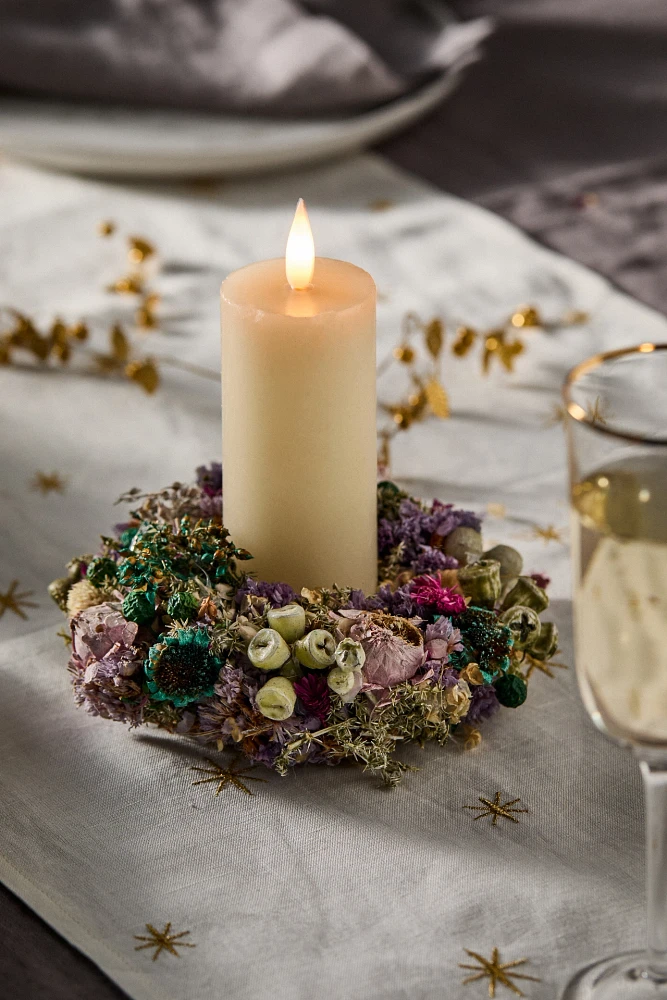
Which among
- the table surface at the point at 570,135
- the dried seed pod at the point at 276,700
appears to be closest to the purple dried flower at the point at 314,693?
the dried seed pod at the point at 276,700

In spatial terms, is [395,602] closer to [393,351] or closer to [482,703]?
[482,703]

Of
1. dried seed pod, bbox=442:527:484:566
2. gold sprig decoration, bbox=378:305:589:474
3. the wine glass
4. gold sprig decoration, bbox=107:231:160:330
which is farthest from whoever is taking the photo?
gold sprig decoration, bbox=107:231:160:330

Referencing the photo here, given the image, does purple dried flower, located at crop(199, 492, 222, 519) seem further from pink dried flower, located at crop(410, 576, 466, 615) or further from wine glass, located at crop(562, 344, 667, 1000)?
wine glass, located at crop(562, 344, 667, 1000)

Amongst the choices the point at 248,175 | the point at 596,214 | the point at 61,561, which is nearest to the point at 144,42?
the point at 248,175

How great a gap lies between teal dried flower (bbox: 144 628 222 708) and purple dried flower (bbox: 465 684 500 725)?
12 centimetres

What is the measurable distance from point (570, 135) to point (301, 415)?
88 cm

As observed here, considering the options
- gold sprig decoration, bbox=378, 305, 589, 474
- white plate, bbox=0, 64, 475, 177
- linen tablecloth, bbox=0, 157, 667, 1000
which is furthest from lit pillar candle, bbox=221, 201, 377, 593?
white plate, bbox=0, 64, 475, 177

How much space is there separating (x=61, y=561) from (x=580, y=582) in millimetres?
409

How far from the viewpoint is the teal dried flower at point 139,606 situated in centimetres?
54

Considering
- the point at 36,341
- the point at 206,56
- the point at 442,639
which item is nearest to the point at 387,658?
the point at 442,639

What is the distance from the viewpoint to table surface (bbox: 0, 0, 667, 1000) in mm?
1122

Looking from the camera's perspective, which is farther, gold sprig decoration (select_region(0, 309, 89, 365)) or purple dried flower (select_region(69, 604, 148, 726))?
gold sprig decoration (select_region(0, 309, 89, 365))

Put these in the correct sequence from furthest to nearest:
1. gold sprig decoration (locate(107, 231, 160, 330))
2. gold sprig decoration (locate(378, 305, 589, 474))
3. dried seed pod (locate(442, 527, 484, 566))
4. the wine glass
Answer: gold sprig decoration (locate(107, 231, 160, 330)) < gold sprig decoration (locate(378, 305, 589, 474)) < dried seed pod (locate(442, 527, 484, 566)) < the wine glass

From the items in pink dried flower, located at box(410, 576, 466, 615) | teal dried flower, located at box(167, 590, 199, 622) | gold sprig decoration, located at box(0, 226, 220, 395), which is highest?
teal dried flower, located at box(167, 590, 199, 622)
